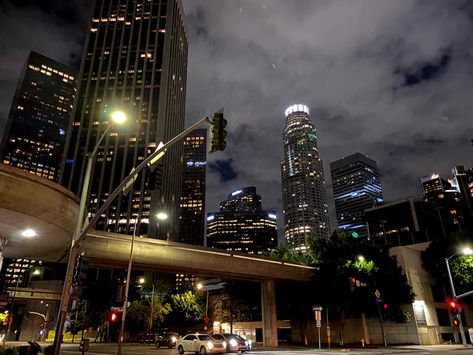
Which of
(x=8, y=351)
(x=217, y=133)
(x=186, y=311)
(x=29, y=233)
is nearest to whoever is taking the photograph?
(x=217, y=133)

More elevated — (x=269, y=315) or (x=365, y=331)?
(x=269, y=315)

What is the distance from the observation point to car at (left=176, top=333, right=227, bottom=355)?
A: 86.9 ft

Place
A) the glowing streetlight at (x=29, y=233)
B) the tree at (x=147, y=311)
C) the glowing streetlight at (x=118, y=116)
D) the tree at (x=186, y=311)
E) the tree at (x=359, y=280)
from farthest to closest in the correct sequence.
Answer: the tree at (x=186, y=311) < the tree at (x=147, y=311) < the tree at (x=359, y=280) < the glowing streetlight at (x=29, y=233) < the glowing streetlight at (x=118, y=116)

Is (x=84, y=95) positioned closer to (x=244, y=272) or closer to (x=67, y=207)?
(x=244, y=272)

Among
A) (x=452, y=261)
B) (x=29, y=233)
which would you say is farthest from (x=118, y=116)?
(x=452, y=261)

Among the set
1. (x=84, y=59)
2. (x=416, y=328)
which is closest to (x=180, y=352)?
(x=416, y=328)

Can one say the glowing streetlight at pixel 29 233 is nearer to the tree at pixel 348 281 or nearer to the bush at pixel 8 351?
the bush at pixel 8 351

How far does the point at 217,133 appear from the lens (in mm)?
11016

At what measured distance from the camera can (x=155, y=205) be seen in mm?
159250

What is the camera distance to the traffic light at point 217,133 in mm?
10852

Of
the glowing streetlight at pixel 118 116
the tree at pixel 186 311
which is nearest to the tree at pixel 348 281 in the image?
the tree at pixel 186 311

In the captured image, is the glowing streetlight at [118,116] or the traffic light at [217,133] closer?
the traffic light at [217,133]

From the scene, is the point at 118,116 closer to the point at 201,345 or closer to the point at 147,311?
the point at 201,345

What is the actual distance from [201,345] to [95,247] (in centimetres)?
1237
